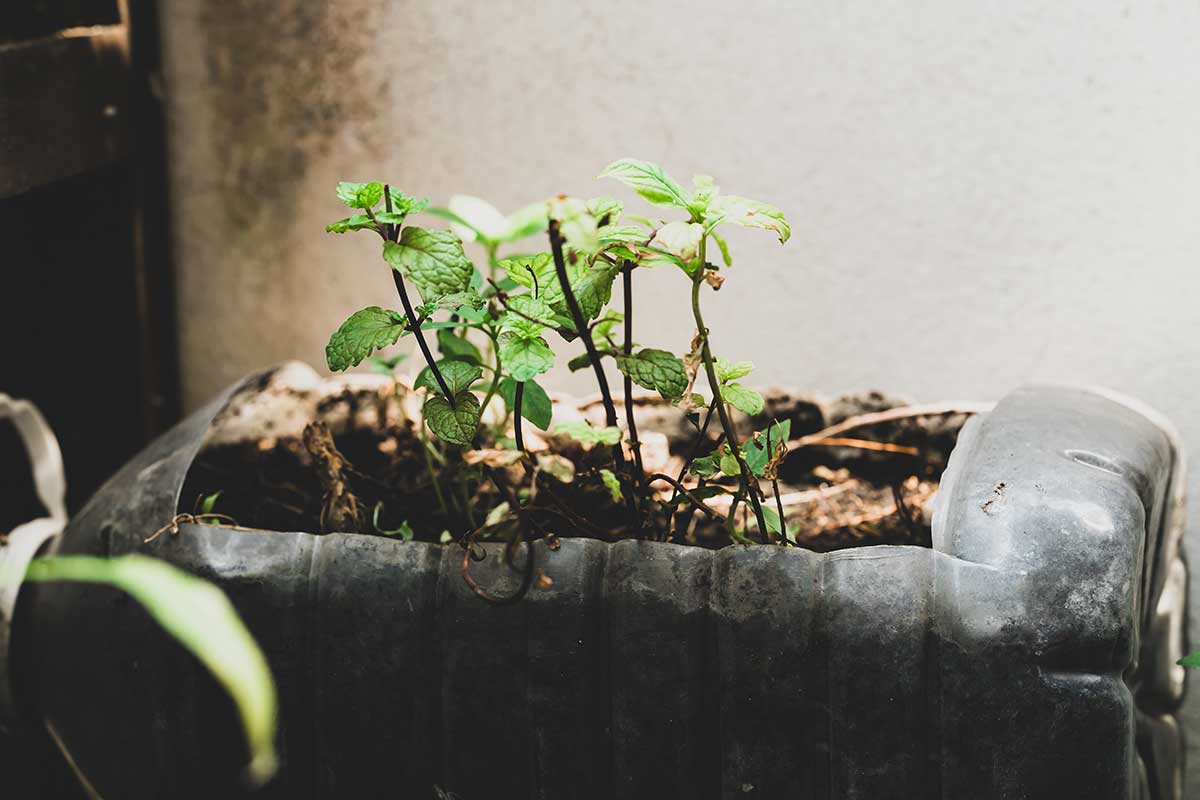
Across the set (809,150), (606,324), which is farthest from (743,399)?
(809,150)

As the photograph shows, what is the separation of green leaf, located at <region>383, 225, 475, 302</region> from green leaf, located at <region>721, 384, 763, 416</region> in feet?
0.71

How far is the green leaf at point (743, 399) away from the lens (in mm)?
812

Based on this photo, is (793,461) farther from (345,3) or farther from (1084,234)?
(345,3)

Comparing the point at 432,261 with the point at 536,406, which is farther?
the point at 536,406

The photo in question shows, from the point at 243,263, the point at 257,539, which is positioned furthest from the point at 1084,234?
the point at 243,263

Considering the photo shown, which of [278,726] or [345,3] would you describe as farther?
[345,3]

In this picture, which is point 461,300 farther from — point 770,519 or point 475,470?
point 770,519

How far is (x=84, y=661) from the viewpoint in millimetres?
895

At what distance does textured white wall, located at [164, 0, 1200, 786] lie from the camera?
122cm

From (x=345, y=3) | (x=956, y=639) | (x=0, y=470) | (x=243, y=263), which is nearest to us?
(x=956, y=639)

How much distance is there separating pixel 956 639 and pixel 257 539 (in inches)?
21.5

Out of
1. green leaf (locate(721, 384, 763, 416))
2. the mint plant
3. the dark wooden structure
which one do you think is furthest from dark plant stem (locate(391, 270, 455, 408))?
the dark wooden structure

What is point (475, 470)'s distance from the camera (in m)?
0.94

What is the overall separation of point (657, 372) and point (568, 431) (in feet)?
0.31
